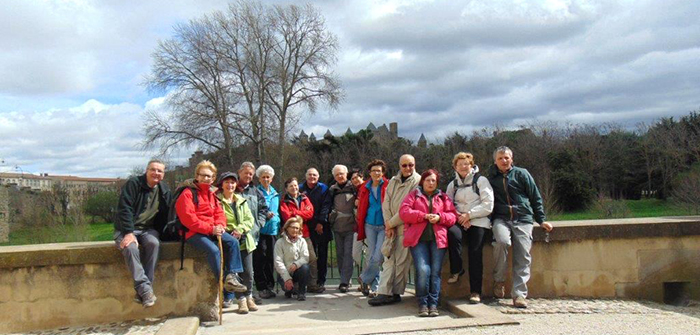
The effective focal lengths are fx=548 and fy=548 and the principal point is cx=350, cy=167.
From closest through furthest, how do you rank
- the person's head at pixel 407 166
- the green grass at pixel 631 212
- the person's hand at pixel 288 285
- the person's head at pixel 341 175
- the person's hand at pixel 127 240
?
the person's hand at pixel 127 240
the person's head at pixel 407 166
the person's hand at pixel 288 285
the person's head at pixel 341 175
the green grass at pixel 631 212

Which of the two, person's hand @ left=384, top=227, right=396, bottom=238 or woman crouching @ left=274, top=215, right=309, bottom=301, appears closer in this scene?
person's hand @ left=384, top=227, right=396, bottom=238

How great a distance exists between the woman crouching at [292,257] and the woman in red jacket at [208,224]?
3.20 feet

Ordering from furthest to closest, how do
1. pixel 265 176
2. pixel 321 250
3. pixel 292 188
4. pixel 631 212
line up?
pixel 631 212, pixel 321 250, pixel 292 188, pixel 265 176

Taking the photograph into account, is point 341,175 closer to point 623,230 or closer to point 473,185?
point 473,185

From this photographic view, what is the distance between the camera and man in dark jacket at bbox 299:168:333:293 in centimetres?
773

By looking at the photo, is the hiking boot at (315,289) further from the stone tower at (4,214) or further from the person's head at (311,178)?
the stone tower at (4,214)

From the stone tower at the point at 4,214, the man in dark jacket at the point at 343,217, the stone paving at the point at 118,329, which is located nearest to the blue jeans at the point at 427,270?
the man in dark jacket at the point at 343,217

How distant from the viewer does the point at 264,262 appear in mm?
7422

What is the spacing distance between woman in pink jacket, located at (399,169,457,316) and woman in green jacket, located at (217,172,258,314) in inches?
74.0

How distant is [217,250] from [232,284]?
417 mm

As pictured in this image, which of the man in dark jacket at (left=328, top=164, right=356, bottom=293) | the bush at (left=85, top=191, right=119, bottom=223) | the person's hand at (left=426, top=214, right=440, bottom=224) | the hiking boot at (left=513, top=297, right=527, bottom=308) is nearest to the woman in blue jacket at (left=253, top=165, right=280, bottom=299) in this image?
the man in dark jacket at (left=328, top=164, right=356, bottom=293)

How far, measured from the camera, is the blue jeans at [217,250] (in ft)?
19.3

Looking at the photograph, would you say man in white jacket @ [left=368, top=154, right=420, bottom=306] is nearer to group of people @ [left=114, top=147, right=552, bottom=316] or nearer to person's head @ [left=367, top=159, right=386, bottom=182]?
group of people @ [left=114, top=147, right=552, bottom=316]

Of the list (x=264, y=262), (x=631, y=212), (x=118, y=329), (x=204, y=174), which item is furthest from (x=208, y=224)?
(x=631, y=212)
